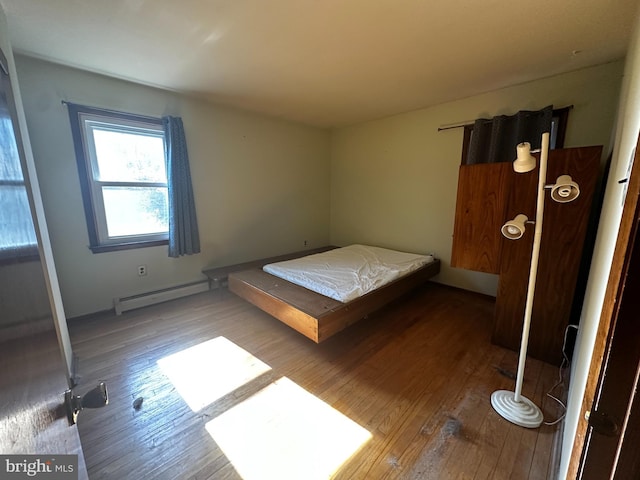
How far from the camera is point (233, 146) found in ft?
10.9

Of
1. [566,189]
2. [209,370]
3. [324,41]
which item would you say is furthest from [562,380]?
[324,41]

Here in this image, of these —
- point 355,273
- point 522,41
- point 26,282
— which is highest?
point 522,41

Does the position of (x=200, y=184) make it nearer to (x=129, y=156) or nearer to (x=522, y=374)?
(x=129, y=156)

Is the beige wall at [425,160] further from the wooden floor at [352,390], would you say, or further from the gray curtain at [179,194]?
the gray curtain at [179,194]

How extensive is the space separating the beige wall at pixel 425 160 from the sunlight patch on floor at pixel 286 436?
2588 mm

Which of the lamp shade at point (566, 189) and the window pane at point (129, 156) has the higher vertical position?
the window pane at point (129, 156)

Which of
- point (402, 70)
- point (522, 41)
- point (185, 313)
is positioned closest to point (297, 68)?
point (402, 70)

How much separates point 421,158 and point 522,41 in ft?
5.23

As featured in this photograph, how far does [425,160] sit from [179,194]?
3.13m

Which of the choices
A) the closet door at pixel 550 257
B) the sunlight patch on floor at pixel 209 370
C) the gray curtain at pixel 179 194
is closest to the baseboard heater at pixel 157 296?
the gray curtain at pixel 179 194

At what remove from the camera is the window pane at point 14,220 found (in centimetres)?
45

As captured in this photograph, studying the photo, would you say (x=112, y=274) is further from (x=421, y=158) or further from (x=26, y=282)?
(x=421, y=158)

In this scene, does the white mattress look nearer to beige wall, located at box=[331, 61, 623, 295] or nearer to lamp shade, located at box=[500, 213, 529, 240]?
beige wall, located at box=[331, 61, 623, 295]

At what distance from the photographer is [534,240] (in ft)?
4.61
